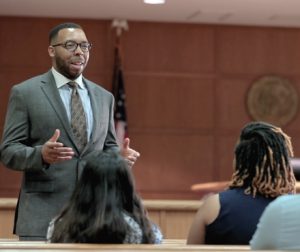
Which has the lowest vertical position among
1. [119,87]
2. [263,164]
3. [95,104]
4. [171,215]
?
[171,215]

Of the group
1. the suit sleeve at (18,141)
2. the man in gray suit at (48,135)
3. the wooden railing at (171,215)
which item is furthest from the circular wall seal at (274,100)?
the suit sleeve at (18,141)

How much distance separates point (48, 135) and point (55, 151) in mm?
343

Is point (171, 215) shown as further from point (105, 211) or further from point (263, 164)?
point (105, 211)

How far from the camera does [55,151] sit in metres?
3.51

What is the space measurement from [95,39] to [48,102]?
682 cm

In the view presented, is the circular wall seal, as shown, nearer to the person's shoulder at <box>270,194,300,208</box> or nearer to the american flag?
the american flag

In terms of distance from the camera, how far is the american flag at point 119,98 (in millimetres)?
10297

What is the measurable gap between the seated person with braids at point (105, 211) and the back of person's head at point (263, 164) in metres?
0.42

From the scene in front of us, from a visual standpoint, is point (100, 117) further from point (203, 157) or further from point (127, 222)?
point (203, 157)

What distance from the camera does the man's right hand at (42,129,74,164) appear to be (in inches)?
138

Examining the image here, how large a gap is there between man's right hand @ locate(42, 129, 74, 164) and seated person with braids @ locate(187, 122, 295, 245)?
2.10 ft

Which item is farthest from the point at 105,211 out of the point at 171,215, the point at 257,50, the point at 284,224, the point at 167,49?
the point at 257,50

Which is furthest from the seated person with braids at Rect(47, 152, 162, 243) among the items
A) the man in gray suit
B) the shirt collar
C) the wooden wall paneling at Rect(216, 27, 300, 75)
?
the wooden wall paneling at Rect(216, 27, 300, 75)

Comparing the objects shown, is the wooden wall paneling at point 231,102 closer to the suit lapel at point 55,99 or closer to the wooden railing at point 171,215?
the wooden railing at point 171,215
